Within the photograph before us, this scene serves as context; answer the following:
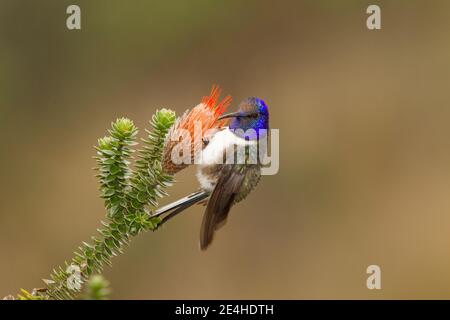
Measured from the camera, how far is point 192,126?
288cm

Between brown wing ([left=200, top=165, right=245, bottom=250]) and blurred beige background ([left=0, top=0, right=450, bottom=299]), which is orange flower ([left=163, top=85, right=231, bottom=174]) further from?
blurred beige background ([left=0, top=0, right=450, bottom=299])

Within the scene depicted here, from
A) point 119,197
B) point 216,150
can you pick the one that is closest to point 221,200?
point 216,150

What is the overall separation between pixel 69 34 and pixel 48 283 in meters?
6.91

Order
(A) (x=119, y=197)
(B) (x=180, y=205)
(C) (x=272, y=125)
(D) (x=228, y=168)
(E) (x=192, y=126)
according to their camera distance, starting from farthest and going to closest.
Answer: (C) (x=272, y=125)
(D) (x=228, y=168)
(B) (x=180, y=205)
(E) (x=192, y=126)
(A) (x=119, y=197)

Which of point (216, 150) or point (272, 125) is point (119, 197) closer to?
point (216, 150)

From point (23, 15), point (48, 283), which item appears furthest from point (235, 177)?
point (23, 15)

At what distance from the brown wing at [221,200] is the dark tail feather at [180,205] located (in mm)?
104

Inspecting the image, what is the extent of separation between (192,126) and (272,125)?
228 inches

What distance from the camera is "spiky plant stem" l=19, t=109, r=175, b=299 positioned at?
6.72 ft

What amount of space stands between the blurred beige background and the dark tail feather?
4270 millimetres

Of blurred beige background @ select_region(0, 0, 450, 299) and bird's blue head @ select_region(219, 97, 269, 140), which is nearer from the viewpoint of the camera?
bird's blue head @ select_region(219, 97, 269, 140)

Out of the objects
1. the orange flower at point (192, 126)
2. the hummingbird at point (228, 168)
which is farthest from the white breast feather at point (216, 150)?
the orange flower at point (192, 126)

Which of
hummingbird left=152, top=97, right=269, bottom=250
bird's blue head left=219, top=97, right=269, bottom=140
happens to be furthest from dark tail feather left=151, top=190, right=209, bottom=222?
bird's blue head left=219, top=97, right=269, bottom=140

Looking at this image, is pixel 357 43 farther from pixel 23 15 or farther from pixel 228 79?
pixel 23 15
